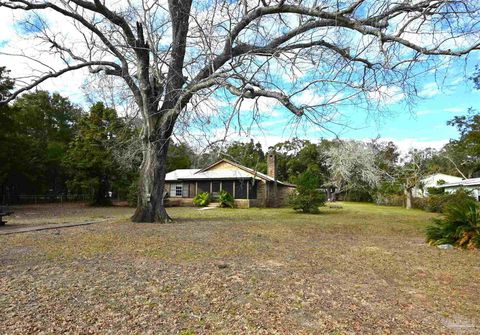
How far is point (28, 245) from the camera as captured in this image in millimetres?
8062

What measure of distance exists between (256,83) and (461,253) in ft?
19.3

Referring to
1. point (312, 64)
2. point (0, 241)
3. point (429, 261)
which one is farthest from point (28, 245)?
point (429, 261)

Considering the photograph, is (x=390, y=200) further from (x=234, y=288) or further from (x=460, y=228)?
(x=234, y=288)

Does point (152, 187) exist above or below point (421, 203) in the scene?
above

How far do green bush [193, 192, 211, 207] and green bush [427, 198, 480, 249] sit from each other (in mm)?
19861

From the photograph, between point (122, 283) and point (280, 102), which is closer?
point (122, 283)

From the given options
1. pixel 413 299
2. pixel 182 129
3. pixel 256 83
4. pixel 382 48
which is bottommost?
pixel 413 299

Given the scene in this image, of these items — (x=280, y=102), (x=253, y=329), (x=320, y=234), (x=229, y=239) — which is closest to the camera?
(x=253, y=329)

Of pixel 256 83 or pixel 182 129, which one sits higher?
pixel 256 83

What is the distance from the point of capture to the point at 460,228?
28.3 feet

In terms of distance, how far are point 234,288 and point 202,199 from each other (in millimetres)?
23034

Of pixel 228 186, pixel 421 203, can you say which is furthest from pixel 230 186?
pixel 421 203

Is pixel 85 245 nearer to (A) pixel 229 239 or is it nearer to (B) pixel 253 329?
(A) pixel 229 239

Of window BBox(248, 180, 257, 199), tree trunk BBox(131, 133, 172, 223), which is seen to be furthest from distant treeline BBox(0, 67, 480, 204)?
window BBox(248, 180, 257, 199)
